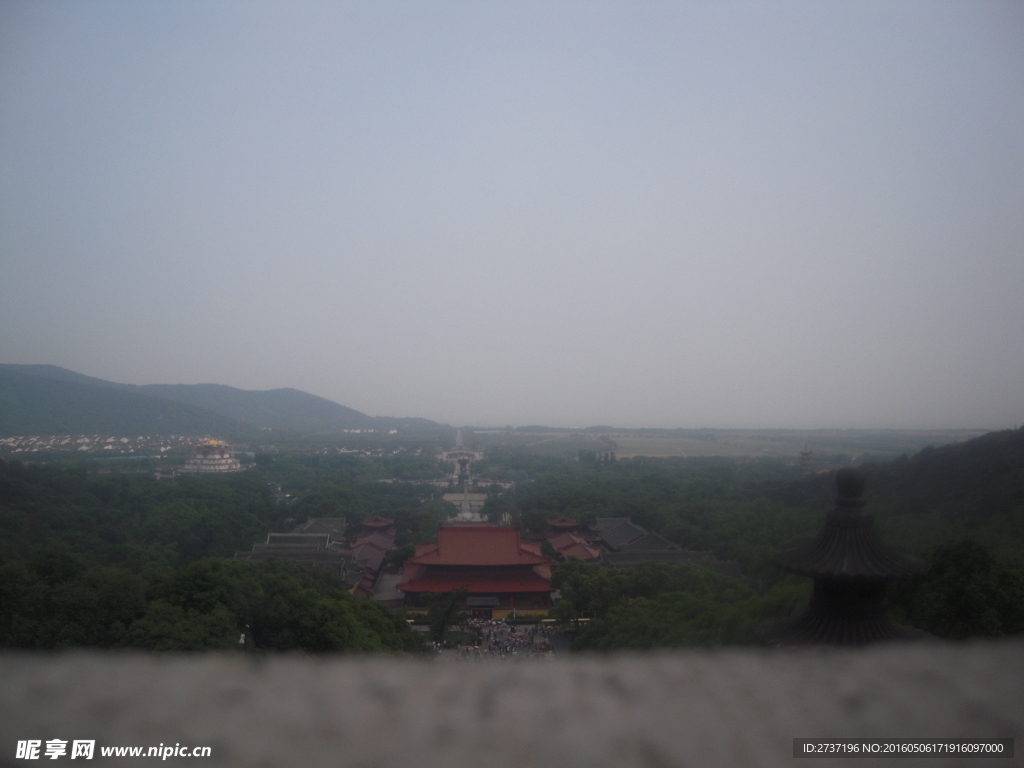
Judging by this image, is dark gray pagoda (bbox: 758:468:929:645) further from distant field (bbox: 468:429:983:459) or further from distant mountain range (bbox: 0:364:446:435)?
distant mountain range (bbox: 0:364:446:435)

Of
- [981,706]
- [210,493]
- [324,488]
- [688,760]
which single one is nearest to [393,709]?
[688,760]

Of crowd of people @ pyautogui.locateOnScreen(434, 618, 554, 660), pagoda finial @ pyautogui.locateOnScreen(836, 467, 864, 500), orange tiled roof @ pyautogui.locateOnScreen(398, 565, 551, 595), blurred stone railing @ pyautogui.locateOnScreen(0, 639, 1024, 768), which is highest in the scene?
pagoda finial @ pyautogui.locateOnScreen(836, 467, 864, 500)

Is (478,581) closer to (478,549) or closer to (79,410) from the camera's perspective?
(478,549)

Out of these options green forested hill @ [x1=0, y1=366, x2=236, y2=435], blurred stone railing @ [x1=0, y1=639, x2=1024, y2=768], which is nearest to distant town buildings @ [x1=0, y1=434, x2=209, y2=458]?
green forested hill @ [x1=0, y1=366, x2=236, y2=435]

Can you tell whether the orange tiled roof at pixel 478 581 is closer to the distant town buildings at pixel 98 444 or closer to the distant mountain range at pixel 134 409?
the distant town buildings at pixel 98 444

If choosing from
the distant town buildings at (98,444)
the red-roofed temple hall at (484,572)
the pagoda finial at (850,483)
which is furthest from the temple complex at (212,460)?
the pagoda finial at (850,483)

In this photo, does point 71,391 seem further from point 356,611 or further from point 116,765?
point 116,765

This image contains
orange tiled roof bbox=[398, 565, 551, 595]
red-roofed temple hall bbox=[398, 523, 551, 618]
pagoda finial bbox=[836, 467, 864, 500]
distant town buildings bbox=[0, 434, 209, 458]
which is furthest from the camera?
distant town buildings bbox=[0, 434, 209, 458]
